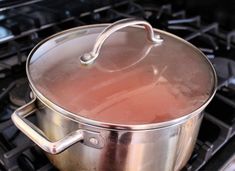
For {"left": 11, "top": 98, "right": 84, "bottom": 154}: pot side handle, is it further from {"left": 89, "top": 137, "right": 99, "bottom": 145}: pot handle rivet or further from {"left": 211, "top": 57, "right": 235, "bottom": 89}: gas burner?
{"left": 211, "top": 57, "right": 235, "bottom": 89}: gas burner

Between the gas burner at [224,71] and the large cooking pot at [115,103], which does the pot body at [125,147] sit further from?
the gas burner at [224,71]

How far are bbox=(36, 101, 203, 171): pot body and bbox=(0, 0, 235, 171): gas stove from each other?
0.08 metres

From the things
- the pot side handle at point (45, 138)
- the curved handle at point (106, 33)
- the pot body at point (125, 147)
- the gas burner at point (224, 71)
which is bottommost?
the gas burner at point (224, 71)

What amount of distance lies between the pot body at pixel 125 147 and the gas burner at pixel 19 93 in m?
Answer: 0.15

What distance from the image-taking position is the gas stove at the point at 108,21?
1.99 feet

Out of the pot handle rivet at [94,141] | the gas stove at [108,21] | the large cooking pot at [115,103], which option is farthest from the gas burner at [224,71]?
the pot handle rivet at [94,141]

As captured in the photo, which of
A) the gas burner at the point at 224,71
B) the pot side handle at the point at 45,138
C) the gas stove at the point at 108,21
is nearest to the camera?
the pot side handle at the point at 45,138

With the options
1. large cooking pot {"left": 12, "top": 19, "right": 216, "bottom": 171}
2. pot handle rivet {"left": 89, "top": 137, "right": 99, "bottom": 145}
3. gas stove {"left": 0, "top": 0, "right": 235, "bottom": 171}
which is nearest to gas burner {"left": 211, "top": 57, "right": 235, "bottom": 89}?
gas stove {"left": 0, "top": 0, "right": 235, "bottom": 171}

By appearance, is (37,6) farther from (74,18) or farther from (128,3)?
(128,3)

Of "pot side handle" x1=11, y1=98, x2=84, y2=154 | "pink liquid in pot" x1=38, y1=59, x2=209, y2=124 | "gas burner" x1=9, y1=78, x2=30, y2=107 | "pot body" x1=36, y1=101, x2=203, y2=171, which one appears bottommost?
"gas burner" x1=9, y1=78, x2=30, y2=107

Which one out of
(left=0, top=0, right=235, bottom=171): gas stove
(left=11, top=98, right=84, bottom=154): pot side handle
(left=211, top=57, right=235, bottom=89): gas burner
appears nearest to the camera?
(left=11, top=98, right=84, bottom=154): pot side handle

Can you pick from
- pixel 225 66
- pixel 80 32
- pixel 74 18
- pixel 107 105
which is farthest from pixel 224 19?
pixel 107 105

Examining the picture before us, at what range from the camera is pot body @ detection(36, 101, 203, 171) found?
0.47 metres

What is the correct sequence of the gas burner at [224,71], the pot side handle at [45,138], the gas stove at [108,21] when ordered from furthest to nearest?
the gas burner at [224,71] → the gas stove at [108,21] → the pot side handle at [45,138]
